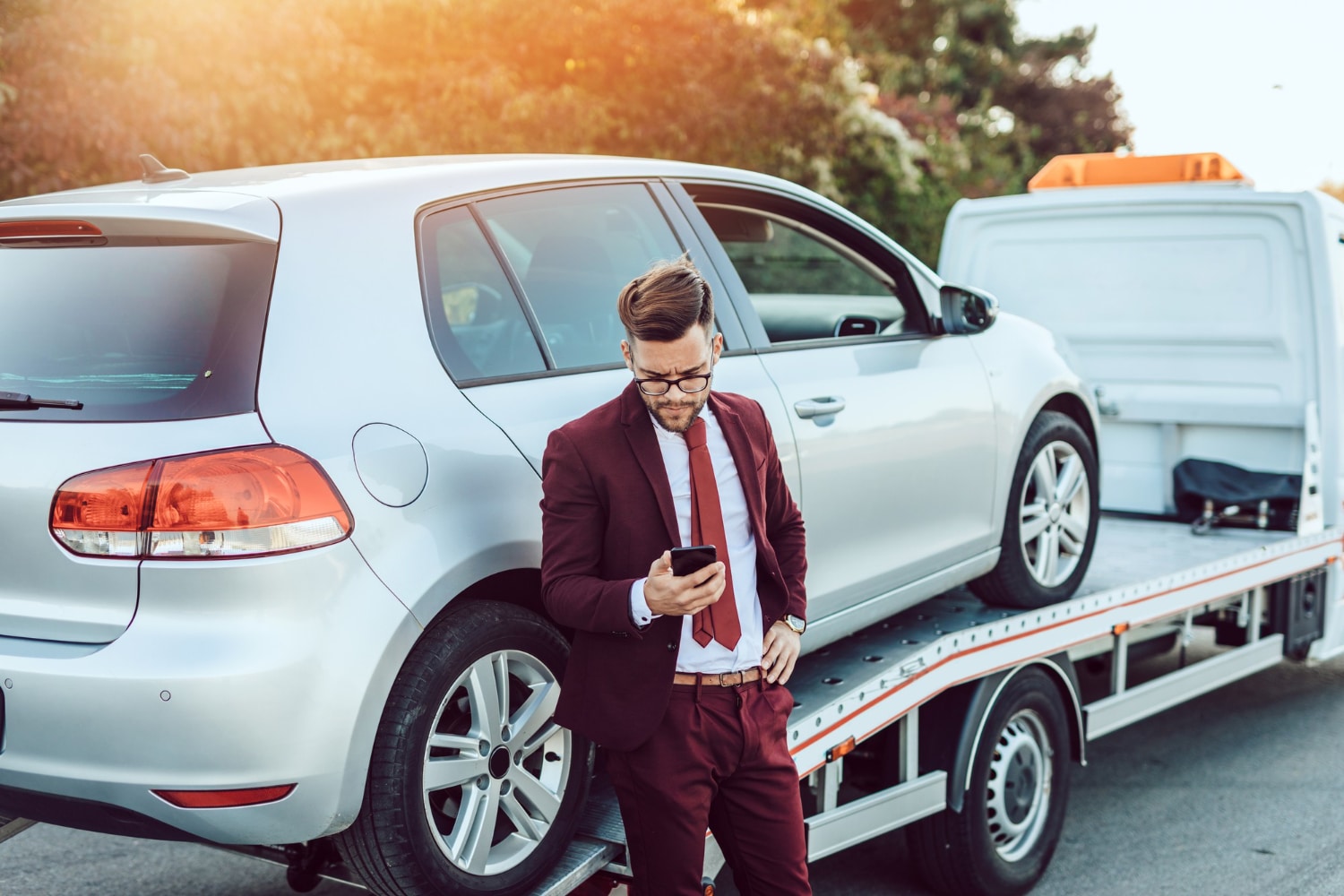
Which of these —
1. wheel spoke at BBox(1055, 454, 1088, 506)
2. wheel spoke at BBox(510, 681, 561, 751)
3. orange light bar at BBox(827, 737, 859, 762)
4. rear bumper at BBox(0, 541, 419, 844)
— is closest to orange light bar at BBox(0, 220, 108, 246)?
rear bumper at BBox(0, 541, 419, 844)

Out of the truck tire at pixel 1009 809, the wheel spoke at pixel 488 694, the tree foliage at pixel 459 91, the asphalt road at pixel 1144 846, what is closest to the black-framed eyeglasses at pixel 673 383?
the wheel spoke at pixel 488 694

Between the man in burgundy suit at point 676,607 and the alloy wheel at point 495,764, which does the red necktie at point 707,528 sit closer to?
the man in burgundy suit at point 676,607

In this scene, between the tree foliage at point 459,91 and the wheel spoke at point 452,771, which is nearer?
the wheel spoke at point 452,771

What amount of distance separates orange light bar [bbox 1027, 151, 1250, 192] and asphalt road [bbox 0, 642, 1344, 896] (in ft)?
8.46

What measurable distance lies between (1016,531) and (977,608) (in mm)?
304

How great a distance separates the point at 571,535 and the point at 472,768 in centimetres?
58

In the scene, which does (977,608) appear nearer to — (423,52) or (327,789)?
(327,789)

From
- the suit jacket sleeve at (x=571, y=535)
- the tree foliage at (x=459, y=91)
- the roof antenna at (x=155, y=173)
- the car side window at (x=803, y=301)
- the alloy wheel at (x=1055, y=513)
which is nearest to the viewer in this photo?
the suit jacket sleeve at (x=571, y=535)

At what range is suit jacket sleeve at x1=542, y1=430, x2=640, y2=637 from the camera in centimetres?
249

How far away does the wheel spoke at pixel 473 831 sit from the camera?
9.03 feet

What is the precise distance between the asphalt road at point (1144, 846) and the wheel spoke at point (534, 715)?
5.18 feet

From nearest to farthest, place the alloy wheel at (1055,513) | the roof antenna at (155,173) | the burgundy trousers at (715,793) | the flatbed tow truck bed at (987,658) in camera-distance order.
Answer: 1. the burgundy trousers at (715,793)
2. the roof antenna at (155,173)
3. the flatbed tow truck bed at (987,658)
4. the alloy wheel at (1055,513)

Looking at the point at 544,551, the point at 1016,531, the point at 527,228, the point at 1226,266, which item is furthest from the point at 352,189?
the point at 1226,266

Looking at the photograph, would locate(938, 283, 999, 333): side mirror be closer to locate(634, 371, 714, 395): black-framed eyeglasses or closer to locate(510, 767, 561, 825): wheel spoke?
locate(634, 371, 714, 395): black-framed eyeglasses
